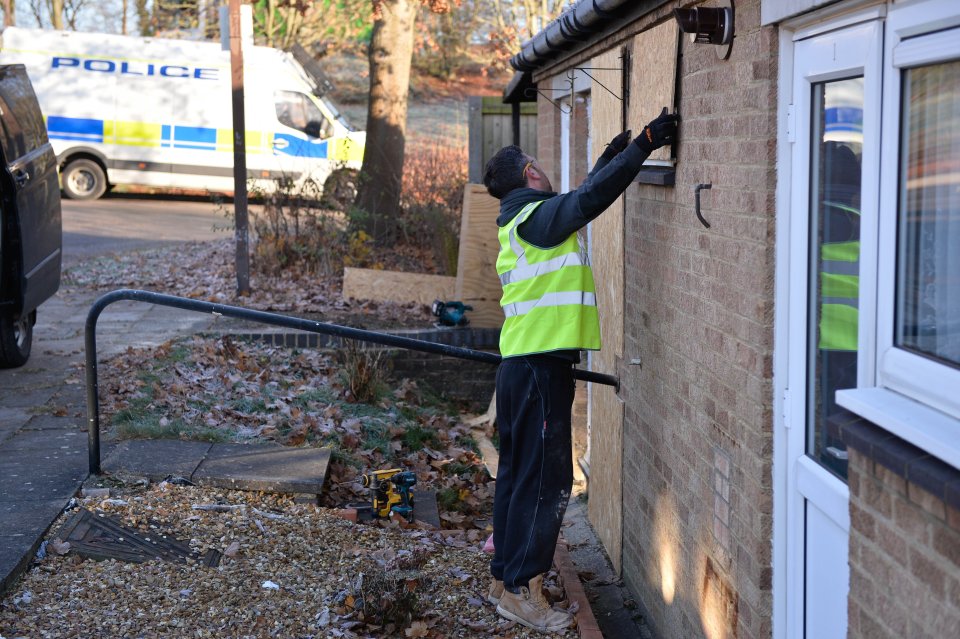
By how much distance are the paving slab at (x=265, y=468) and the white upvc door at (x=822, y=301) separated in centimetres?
299

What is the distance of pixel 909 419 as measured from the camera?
7.88ft

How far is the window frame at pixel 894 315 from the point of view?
2.33m

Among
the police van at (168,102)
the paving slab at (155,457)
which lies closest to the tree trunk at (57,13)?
the police van at (168,102)

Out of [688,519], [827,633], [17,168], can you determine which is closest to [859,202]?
[827,633]

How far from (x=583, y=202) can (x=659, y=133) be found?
1.28ft

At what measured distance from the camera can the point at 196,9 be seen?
28.3 metres

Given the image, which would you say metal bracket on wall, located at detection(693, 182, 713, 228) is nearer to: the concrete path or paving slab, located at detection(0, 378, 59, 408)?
the concrete path

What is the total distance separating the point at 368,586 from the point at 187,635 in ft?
2.38

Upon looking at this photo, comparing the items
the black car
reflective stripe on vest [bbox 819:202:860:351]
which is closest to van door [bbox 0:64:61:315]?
the black car

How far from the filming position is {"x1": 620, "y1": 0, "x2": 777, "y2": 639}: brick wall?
3465mm

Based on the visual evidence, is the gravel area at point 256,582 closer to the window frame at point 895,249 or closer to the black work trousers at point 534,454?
the black work trousers at point 534,454

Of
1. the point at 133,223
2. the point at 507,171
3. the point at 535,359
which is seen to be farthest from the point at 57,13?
the point at 535,359

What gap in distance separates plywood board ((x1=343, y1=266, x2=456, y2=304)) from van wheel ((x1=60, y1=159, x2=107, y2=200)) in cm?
1200

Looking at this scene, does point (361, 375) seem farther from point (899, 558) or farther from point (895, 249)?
point (899, 558)
